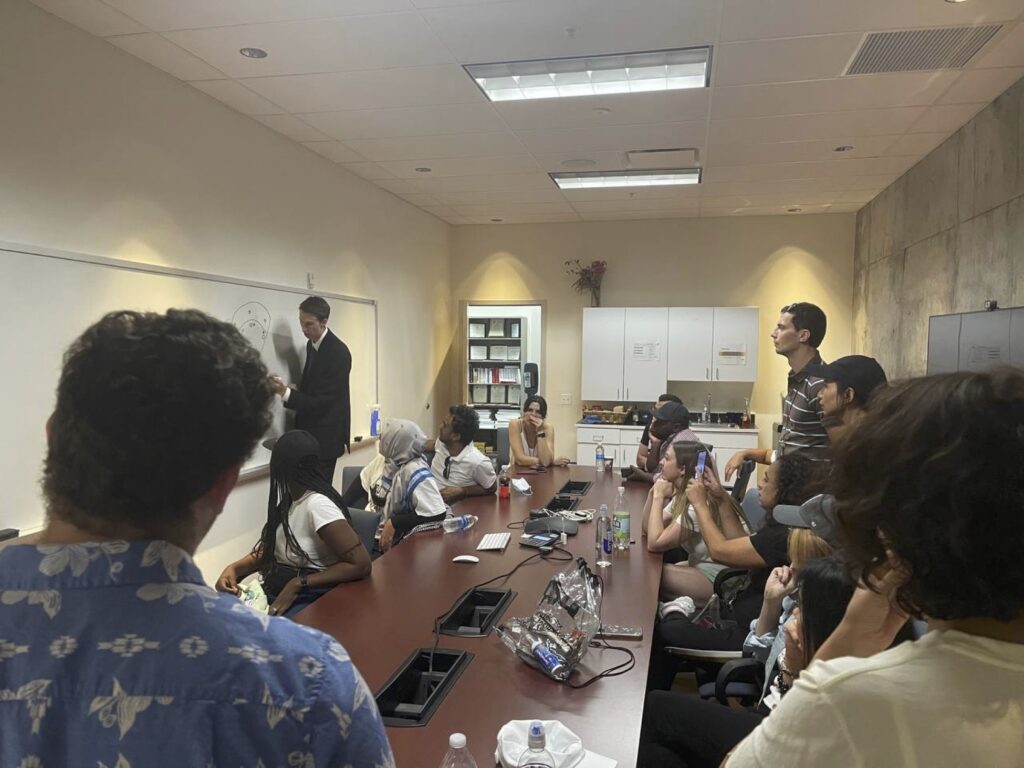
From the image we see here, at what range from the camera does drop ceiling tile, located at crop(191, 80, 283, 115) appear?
11.3 feet

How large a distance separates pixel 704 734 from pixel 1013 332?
7.90 feet

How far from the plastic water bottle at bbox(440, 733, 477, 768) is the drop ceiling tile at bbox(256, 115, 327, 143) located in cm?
367

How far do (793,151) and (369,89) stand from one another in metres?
2.92

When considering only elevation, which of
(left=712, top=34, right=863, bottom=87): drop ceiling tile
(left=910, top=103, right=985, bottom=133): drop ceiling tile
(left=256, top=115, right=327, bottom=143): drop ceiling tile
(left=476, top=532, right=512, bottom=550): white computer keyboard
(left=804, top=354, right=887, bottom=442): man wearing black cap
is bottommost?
(left=476, top=532, right=512, bottom=550): white computer keyboard

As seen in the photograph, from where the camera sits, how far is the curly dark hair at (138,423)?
67 centimetres

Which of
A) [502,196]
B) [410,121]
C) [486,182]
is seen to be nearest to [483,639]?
[410,121]

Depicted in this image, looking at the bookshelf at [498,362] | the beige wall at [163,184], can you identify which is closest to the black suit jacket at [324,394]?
the beige wall at [163,184]

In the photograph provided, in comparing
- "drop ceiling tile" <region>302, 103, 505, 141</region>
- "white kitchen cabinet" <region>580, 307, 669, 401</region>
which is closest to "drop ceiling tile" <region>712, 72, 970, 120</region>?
"drop ceiling tile" <region>302, 103, 505, 141</region>

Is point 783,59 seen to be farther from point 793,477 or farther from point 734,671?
point 734,671

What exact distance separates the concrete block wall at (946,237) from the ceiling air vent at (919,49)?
1.71 ft

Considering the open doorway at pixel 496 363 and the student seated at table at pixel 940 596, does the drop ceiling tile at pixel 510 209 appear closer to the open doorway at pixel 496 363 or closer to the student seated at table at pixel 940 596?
the open doorway at pixel 496 363

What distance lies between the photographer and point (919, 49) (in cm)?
297

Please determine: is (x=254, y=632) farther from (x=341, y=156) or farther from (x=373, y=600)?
(x=341, y=156)

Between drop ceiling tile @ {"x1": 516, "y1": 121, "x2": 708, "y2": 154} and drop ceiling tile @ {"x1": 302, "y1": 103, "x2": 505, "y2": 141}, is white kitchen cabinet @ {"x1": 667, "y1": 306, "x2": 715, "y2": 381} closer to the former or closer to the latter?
drop ceiling tile @ {"x1": 516, "y1": 121, "x2": 708, "y2": 154}
